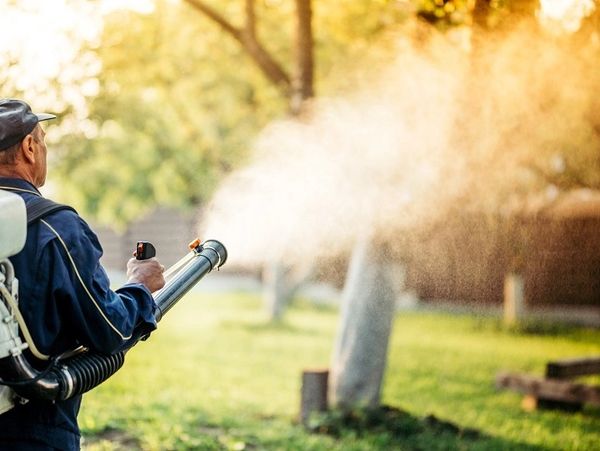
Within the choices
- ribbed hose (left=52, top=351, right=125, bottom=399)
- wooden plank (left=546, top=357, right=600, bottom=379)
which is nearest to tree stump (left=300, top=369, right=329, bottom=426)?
wooden plank (left=546, top=357, right=600, bottom=379)

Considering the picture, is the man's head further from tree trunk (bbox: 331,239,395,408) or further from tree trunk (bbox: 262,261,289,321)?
tree trunk (bbox: 262,261,289,321)

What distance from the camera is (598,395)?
26.0 ft

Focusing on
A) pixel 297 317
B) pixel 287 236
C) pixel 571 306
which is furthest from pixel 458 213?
pixel 571 306

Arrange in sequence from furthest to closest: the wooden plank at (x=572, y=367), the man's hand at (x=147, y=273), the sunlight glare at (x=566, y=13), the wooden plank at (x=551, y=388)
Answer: the wooden plank at (x=572, y=367) → the wooden plank at (x=551, y=388) → the sunlight glare at (x=566, y=13) → the man's hand at (x=147, y=273)

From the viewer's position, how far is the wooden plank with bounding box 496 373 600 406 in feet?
26.4

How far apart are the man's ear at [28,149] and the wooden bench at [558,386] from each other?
21.4 ft

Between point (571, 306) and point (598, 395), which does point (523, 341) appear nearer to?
point (571, 306)

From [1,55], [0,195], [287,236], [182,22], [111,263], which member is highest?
[182,22]

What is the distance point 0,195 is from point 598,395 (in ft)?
21.9

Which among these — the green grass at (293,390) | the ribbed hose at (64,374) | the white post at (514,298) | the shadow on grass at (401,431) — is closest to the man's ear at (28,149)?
the ribbed hose at (64,374)

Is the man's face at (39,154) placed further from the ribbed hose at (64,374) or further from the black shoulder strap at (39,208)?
the ribbed hose at (64,374)

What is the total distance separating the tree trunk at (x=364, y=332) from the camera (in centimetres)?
733

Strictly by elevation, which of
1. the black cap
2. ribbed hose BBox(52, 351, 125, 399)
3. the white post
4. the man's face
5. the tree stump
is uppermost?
the black cap

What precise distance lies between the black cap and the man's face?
0.14ft
